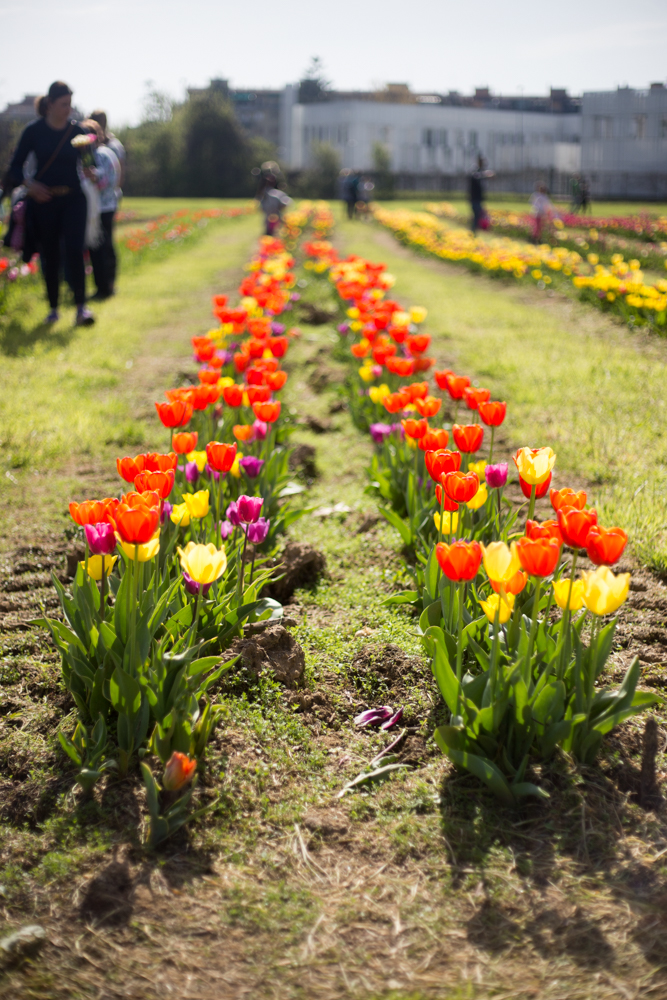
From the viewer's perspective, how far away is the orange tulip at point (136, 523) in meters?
1.91

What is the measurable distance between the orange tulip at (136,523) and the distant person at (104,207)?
7374 millimetres

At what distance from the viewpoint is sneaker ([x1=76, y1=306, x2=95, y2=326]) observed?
8633mm

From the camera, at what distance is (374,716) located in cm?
247

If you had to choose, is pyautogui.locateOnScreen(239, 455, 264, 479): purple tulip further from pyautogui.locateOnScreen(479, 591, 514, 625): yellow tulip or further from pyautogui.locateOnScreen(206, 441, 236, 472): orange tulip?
pyautogui.locateOnScreen(479, 591, 514, 625): yellow tulip

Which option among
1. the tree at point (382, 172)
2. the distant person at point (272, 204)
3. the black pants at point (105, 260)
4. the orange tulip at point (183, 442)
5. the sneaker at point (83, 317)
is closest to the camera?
the orange tulip at point (183, 442)

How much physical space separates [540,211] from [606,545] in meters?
18.4

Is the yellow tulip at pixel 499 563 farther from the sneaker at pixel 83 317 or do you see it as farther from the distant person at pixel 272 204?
the distant person at pixel 272 204

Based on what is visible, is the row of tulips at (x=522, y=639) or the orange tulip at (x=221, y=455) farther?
the orange tulip at (x=221, y=455)

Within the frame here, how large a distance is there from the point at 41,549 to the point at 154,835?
203cm

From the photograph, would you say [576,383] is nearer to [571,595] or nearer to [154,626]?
[571,595]

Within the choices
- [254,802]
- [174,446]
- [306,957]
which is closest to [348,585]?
[174,446]

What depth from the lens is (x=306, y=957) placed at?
5.50 ft

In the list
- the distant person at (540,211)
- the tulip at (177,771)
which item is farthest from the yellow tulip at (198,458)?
the distant person at (540,211)

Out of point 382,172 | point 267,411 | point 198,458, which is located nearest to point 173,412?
point 198,458
